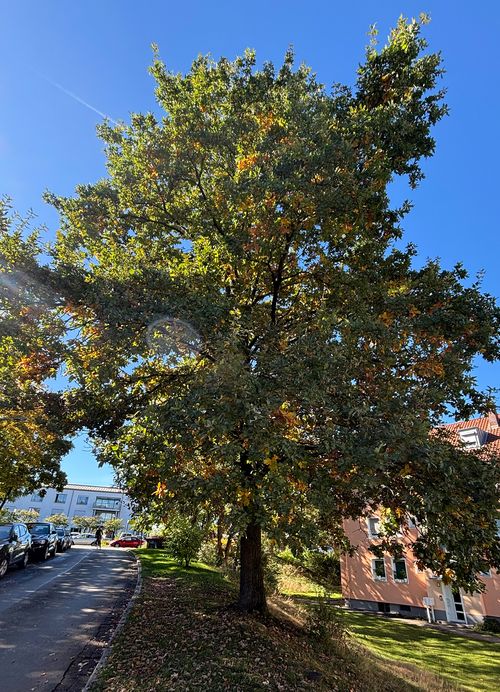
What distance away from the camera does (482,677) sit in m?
13.6

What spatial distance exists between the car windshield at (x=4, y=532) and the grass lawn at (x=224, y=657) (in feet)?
20.0

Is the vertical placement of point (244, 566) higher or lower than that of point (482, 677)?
higher

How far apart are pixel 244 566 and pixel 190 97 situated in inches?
475

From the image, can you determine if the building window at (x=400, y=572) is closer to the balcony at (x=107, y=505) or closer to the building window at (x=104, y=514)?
the building window at (x=104, y=514)

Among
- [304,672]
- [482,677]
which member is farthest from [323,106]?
[482,677]

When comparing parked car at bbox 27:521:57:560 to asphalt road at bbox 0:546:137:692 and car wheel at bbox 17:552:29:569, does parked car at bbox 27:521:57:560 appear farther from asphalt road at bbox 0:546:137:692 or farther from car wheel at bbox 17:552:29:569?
asphalt road at bbox 0:546:137:692

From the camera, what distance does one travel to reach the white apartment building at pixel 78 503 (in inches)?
3103

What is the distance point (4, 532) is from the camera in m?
15.3

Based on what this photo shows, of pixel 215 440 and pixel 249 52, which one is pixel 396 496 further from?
pixel 249 52

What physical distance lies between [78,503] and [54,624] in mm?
82666

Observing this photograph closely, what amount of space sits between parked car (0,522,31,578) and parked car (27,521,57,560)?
6.87 feet

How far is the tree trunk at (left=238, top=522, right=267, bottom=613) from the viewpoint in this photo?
33.6 ft

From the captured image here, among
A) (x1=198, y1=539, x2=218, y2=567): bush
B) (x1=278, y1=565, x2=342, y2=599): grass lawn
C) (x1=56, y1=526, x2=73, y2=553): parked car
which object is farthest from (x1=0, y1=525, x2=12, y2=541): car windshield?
(x1=278, y1=565, x2=342, y2=599): grass lawn

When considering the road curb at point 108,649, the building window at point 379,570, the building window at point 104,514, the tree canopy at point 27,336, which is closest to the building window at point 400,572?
the building window at point 379,570
